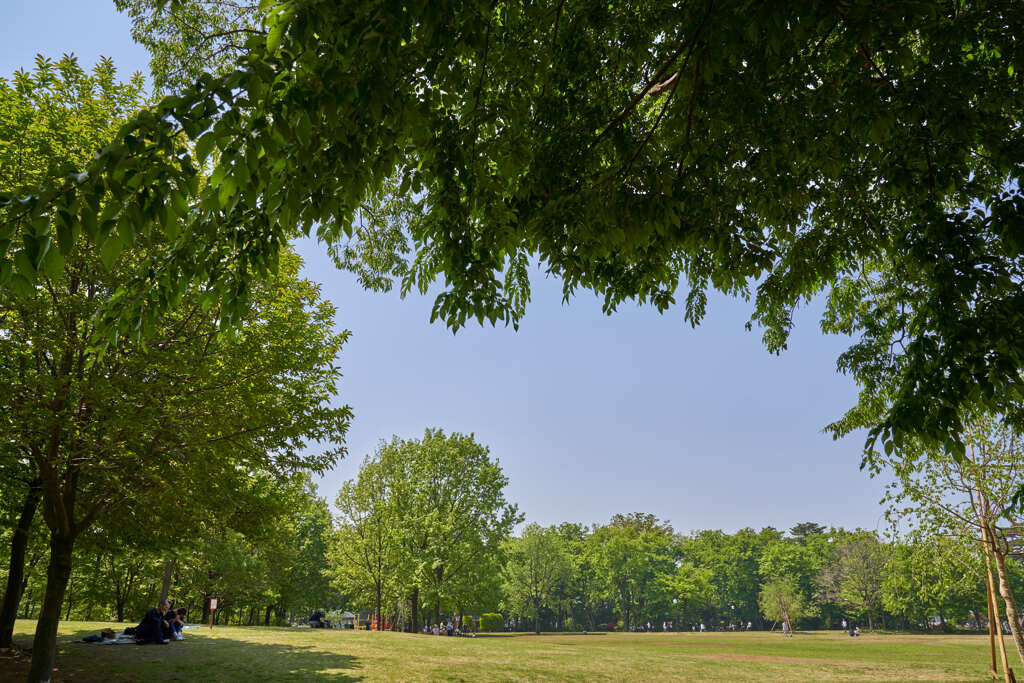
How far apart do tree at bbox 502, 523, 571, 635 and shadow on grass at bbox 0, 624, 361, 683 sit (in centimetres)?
5428

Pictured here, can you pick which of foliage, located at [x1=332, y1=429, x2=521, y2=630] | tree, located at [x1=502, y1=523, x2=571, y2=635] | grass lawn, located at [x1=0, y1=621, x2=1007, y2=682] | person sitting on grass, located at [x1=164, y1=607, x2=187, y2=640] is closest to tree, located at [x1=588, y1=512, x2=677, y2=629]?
tree, located at [x1=502, y1=523, x2=571, y2=635]

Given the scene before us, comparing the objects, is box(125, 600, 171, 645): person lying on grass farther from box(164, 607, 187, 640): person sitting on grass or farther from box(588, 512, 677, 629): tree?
box(588, 512, 677, 629): tree

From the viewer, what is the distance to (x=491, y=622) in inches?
2680

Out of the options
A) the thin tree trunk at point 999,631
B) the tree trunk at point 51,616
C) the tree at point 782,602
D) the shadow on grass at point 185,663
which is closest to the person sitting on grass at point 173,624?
the shadow on grass at point 185,663

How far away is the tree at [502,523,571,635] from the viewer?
68.2m

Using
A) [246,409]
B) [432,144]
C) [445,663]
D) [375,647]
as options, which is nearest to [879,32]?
[432,144]

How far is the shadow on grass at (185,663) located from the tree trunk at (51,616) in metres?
0.71

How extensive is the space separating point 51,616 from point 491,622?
64370 millimetres

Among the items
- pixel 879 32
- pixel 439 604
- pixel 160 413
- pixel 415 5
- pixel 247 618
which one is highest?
pixel 879 32

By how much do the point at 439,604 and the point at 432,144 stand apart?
119ft

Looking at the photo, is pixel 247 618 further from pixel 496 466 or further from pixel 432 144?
pixel 432 144

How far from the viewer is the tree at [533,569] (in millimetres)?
68188

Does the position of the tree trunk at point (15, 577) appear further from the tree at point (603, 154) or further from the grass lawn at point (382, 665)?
the tree at point (603, 154)

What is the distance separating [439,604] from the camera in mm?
36156
